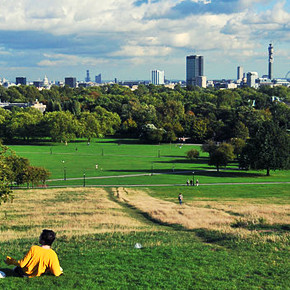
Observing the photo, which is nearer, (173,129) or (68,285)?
(68,285)

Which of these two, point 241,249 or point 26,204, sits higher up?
point 241,249

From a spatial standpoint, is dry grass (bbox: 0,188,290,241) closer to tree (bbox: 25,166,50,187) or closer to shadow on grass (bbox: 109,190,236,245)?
shadow on grass (bbox: 109,190,236,245)

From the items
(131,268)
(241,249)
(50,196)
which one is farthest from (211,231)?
(50,196)

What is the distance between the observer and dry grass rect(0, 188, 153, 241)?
1098 inches

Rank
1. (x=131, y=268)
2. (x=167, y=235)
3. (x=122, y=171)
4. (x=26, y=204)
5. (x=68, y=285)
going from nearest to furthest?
(x=68, y=285) < (x=131, y=268) < (x=167, y=235) < (x=26, y=204) < (x=122, y=171)

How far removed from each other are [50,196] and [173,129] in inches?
3468

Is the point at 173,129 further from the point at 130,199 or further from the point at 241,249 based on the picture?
the point at 241,249

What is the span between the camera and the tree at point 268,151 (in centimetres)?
7531

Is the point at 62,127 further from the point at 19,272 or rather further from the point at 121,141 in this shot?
the point at 19,272

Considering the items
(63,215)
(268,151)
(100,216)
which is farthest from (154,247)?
(268,151)

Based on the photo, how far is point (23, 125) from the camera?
13312 cm

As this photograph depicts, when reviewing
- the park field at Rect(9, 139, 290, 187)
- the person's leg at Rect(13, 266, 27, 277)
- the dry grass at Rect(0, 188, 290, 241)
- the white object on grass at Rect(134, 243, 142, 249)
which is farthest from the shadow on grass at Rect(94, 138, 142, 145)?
the person's leg at Rect(13, 266, 27, 277)

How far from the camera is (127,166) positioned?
285 feet

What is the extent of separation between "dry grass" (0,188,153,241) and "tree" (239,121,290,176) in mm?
32024
